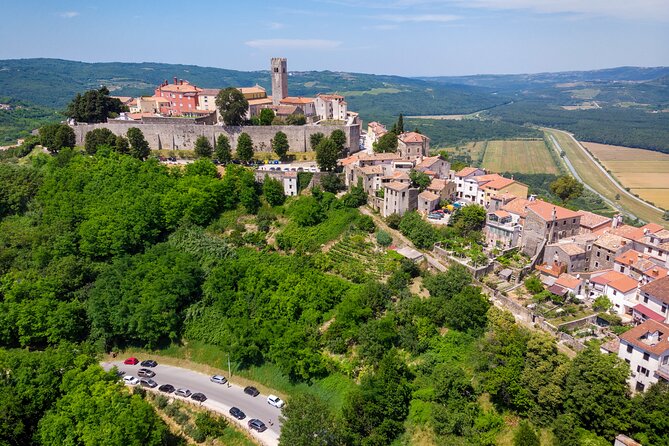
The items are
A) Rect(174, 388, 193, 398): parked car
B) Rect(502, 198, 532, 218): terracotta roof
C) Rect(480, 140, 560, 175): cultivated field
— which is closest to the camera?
Rect(174, 388, 193, 398): parked car

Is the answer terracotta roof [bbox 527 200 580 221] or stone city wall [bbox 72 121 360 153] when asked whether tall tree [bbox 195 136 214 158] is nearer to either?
stone city wall [bbox 72 121 360 153]

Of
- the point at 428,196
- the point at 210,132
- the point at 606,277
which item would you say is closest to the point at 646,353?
the point at 606,277

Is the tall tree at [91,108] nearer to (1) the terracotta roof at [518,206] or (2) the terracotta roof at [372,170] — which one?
(2) the terracotta roof at [372,170]

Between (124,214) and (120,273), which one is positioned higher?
(124,214)

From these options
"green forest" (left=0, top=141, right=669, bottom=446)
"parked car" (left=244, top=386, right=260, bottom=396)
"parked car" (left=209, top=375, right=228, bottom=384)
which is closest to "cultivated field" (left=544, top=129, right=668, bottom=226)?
"green forest" (left=0, top=141, right=669, bottom=446)

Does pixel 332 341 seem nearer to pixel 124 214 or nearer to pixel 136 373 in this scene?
pixel 136 373

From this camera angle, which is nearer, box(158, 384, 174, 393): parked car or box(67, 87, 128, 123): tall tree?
box(158, 384, 174, 393): parked car

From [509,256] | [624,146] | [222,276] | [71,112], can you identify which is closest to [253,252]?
[222,276]
